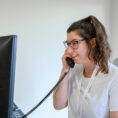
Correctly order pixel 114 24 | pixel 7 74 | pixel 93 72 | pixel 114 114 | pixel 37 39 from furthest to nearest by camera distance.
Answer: pixel 114 24 < pixel 37 39 < pixel 93 72 < pixel 114 114 < pixel 7 74

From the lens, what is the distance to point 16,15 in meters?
1.33

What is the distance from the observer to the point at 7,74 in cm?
53

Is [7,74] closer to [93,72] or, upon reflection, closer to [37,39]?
[93,72]

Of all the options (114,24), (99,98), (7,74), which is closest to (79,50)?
(99,98)

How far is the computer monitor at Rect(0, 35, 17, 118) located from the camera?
0.53m

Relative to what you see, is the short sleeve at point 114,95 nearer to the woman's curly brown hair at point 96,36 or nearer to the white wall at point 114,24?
the woman's curly brown hair at point 96,36

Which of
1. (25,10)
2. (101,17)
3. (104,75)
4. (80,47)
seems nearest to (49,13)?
(25,10)

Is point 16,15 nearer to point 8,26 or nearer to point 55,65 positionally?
point 8,26

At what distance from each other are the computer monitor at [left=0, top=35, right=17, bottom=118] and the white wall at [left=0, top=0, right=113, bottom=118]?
2.72 ft

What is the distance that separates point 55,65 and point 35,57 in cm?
20

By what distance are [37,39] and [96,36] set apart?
0.62 metres

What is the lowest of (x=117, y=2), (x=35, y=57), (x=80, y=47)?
(x=35, y=57)

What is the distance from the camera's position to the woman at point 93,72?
878mm

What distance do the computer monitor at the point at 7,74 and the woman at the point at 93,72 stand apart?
17.7 inches
